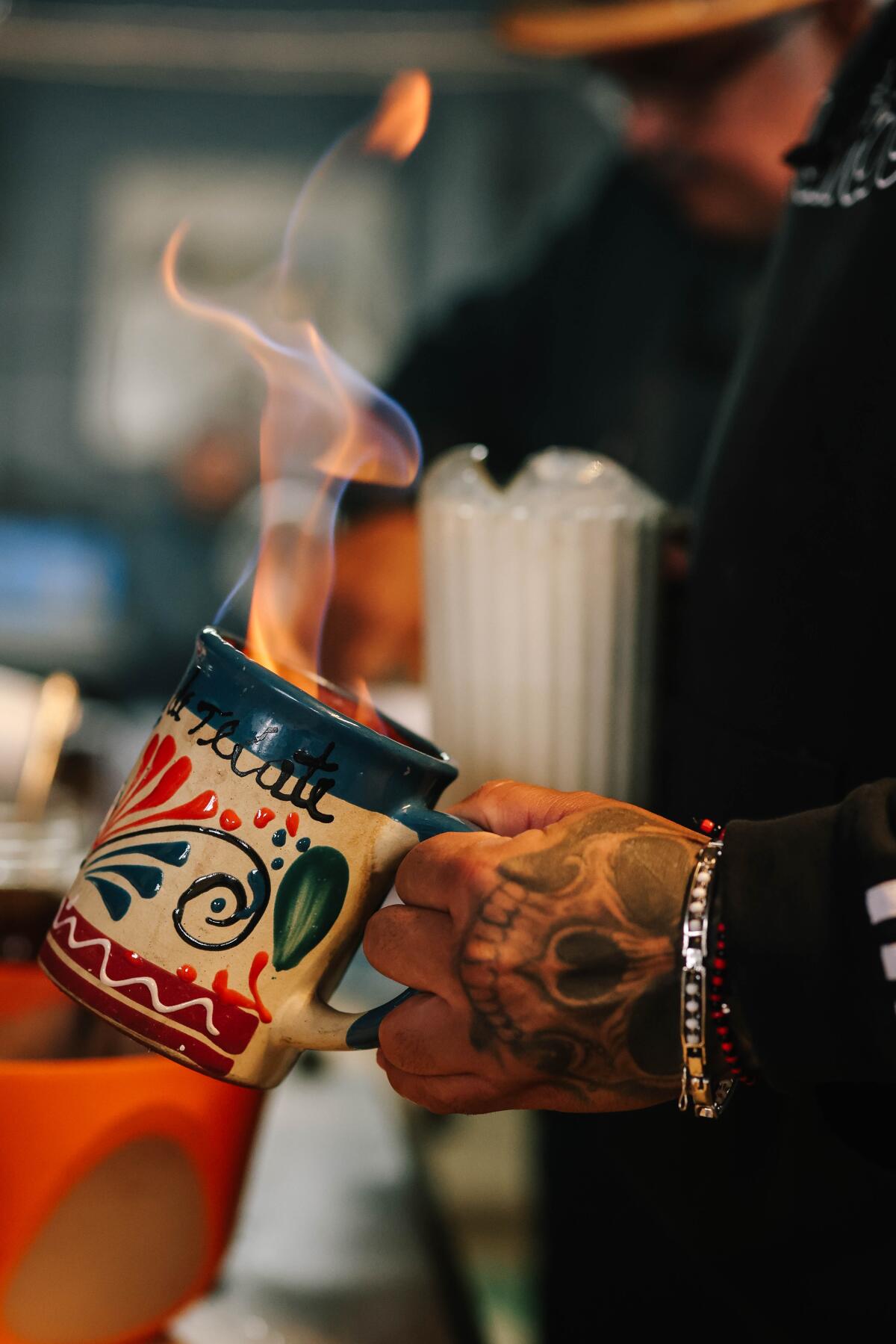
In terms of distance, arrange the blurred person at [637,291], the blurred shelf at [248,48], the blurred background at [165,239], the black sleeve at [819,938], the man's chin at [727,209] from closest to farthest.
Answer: the black sleeve at [819,938] < the blurred person at [637,291] < the man's chin at [727,209] < the blurred shelf at [248,48] < the blurred background at [165,239]

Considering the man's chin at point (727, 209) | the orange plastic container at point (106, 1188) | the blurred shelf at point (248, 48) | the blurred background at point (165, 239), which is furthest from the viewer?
the blurred background at point (165, 239)

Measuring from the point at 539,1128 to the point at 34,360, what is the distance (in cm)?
346

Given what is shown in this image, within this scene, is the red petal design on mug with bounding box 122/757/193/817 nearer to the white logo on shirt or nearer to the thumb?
the thumb

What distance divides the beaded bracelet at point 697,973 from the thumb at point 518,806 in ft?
0.16

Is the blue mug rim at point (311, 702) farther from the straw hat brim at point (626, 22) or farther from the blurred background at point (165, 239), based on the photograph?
the blurred background at point (165, 239)

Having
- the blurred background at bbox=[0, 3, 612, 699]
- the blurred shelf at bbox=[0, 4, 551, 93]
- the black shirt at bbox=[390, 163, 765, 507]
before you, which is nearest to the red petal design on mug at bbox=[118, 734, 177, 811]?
the black shirt at bbox=[390, 163, 765, 507]

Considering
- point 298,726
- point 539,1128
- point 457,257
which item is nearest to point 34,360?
point 457,257

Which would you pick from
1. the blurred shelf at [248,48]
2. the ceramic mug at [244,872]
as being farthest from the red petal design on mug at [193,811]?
the blurred shelf at [248,48]

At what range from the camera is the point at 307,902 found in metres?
0.47

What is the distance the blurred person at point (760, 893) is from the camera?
411 millimetres

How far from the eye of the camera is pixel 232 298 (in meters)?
3.60

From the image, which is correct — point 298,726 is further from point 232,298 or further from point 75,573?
point 75,573

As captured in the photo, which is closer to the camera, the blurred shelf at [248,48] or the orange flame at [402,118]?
the orange flame at [402,118]

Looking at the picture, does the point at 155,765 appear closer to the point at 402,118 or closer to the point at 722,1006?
the point at 722,1006
